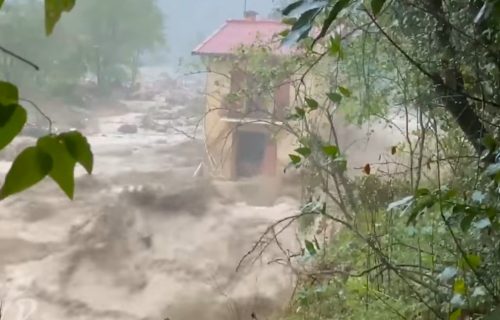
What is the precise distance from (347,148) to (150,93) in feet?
2.53

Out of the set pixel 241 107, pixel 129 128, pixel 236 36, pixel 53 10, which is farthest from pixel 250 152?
pixel 53 10

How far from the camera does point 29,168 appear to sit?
0.18 m

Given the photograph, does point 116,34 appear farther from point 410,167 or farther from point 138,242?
point 410,167

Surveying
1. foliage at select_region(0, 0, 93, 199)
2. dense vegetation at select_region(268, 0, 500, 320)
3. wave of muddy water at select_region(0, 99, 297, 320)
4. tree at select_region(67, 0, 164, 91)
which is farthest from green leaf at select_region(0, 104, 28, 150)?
tree at select_region(67, 0, 164, 91)

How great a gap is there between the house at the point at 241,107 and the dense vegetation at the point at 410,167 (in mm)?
146

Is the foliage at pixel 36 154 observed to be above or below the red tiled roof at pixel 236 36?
below

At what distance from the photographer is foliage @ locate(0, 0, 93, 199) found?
0.18 metres

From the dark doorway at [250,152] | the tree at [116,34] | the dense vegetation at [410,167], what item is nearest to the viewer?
the dense vegetation at [410,167]

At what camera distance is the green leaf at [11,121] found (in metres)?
0.17

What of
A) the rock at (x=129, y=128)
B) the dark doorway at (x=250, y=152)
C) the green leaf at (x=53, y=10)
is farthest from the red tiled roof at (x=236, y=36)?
the green leaf at (x=53, y=10)

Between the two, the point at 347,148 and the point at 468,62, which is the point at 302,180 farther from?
the point at 468,62

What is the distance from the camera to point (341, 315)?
118 cm

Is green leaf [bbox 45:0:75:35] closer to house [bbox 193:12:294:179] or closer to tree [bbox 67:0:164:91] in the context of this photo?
house [bbox 193:12:294:179]

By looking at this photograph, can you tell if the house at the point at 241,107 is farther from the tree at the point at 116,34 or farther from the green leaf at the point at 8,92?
the green leaf at the point at 8,92
